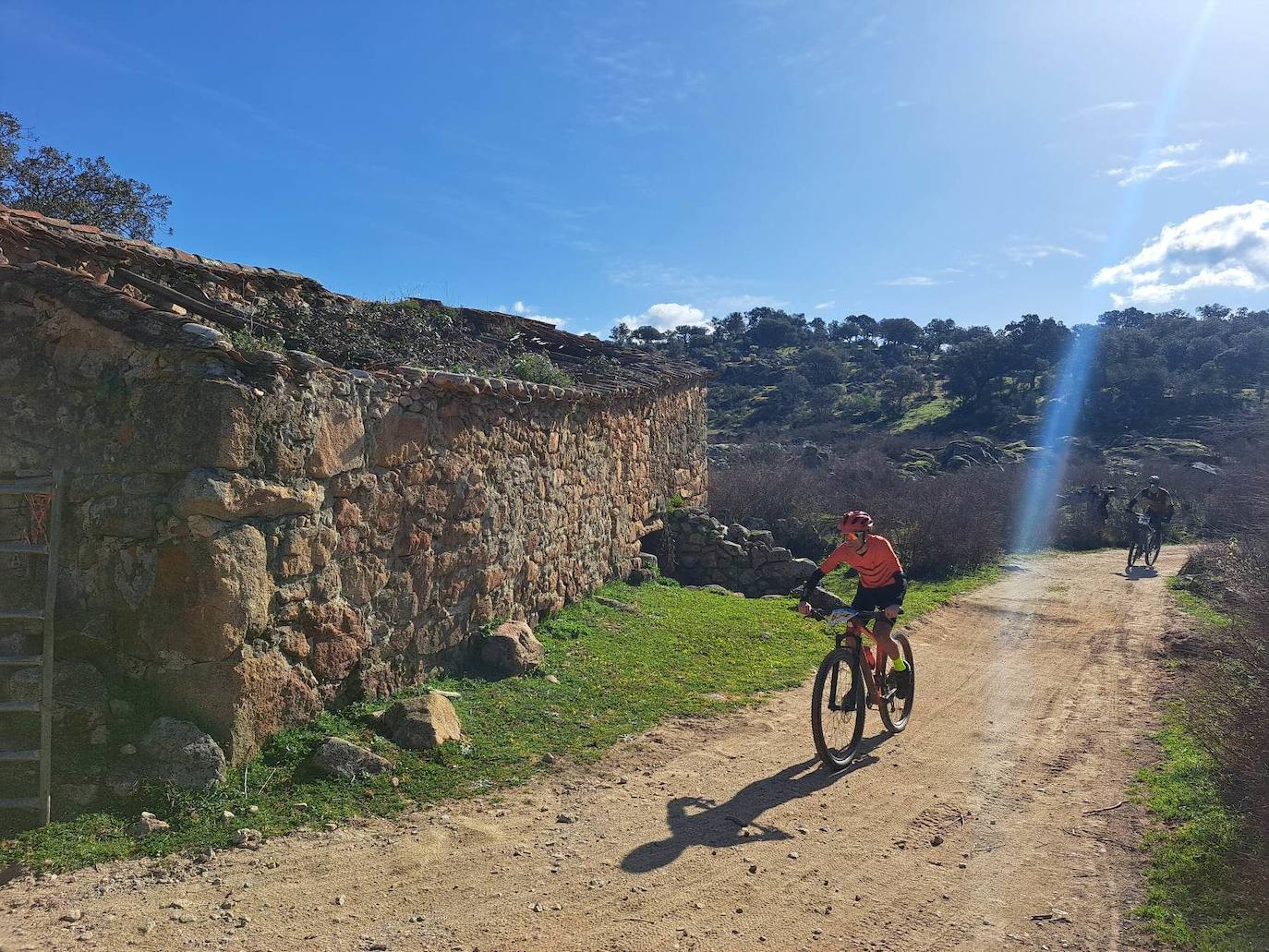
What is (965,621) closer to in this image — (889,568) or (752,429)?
(889,568)

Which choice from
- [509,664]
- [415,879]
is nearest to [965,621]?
[509,664]

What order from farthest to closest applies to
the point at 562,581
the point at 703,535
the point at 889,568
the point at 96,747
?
the point at 703,535
the point at 562,581
the point at 889,568
the point at 96,747

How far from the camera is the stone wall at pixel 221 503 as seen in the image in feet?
14.8

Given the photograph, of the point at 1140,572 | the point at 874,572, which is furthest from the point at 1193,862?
the point at 1140,572

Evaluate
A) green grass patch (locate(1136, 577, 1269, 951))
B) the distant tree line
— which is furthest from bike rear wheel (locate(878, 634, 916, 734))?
the distant tree line

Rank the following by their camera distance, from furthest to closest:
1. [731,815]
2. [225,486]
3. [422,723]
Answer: [422,723] → [731,815] → [225,486]

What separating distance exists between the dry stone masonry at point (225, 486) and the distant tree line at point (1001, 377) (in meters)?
27.0

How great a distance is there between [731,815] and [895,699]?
8.17ft

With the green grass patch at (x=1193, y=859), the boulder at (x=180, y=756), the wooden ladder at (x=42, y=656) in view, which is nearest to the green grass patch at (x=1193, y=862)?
the green grass patch at (x=1193, y=859)

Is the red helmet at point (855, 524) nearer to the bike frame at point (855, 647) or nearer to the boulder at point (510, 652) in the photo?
the bike frame at point (855, 647)

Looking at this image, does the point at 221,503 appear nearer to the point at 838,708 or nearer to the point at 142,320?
the point at 142,320

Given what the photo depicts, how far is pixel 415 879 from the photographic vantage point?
153 inches

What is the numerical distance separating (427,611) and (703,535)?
7383 mm

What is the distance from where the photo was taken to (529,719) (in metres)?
5.99
